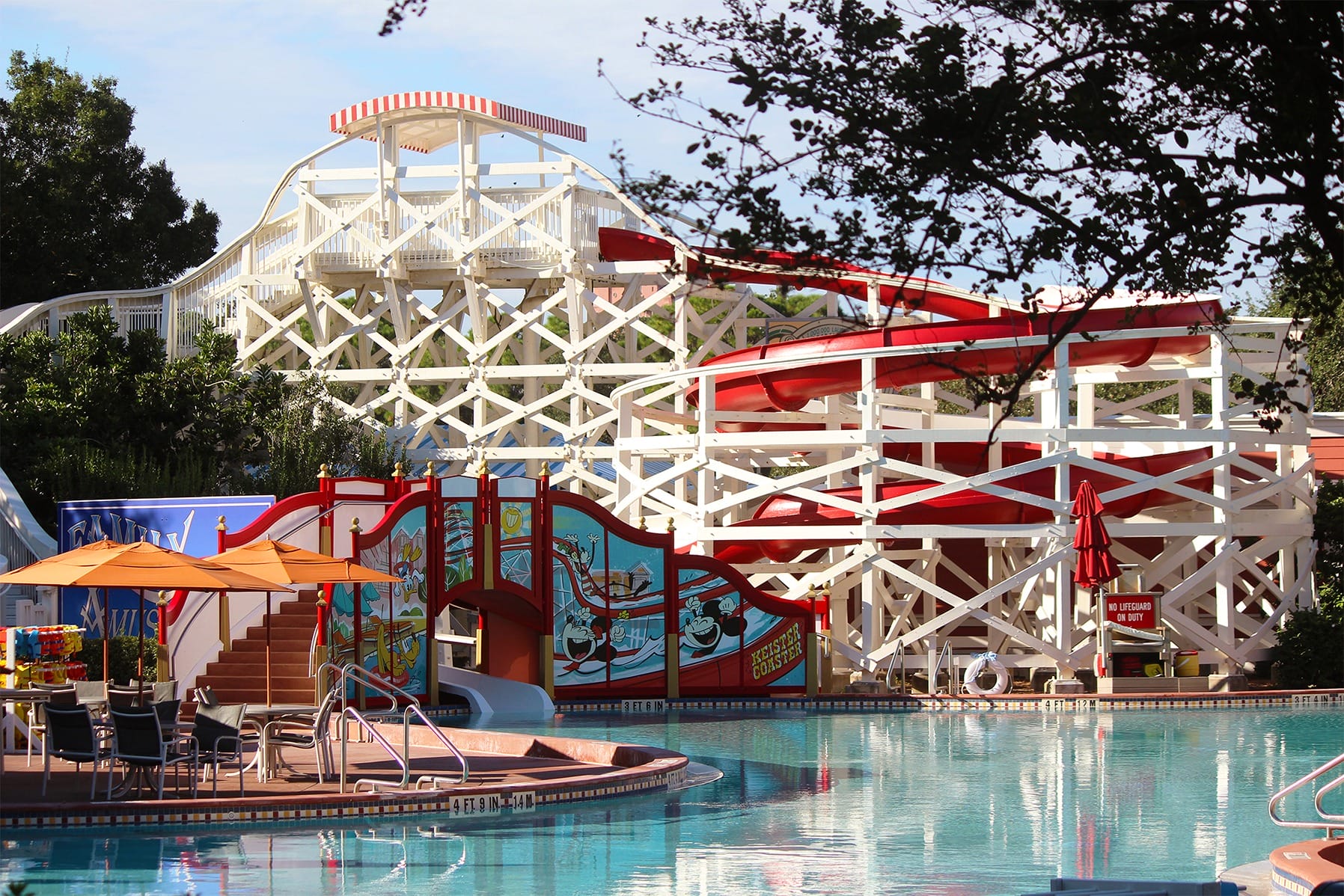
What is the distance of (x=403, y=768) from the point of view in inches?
497

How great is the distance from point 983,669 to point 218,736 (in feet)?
44.1

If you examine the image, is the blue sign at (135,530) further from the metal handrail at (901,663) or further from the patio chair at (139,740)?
the metal handrail at (901,663)

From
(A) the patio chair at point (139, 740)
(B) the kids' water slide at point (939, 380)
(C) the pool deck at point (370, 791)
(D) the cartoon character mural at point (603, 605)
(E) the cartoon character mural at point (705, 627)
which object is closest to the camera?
(C) the pool deck at point (370, 791)

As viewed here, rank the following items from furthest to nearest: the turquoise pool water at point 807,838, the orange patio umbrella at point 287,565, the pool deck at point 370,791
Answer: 1. the orange patio umbrella at point 287,565
2. the pool deck at point 370,791
3. the turquoise pool water at point 807,838

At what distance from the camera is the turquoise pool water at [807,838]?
9.62 m

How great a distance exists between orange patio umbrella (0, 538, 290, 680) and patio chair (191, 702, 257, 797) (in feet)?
3.24

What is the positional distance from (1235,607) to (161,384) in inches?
730

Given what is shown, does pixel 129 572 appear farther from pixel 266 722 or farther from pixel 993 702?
pixel 993 702

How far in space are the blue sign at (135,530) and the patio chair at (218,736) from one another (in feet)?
24.5

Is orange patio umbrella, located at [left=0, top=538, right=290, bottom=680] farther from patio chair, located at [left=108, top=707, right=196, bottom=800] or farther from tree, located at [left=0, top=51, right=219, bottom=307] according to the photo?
tree, located at [left=0, top=51, right=219, bottom=307]

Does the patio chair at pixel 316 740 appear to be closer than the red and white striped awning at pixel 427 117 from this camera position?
Yes

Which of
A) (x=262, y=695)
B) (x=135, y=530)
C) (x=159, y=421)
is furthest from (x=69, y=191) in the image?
(x=262, y=695)

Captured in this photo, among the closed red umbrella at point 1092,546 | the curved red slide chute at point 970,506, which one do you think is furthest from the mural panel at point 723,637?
the closed red umbrella at point 1092,546

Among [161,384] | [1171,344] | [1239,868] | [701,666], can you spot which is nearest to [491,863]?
[1239,868]
